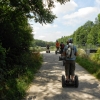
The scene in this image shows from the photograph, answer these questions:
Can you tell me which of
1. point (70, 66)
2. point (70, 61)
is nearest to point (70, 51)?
point (70, 61)

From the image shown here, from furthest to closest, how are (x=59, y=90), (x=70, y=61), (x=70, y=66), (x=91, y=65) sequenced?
(x=91, y=65), (x=70, y=66), (x=70, y=61), (x=59, y=90)

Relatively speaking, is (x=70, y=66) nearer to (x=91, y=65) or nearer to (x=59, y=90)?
(x=59, y=90)

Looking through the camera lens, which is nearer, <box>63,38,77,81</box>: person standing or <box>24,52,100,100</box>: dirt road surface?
<box>24,52,100,100</box>: dirt road surface

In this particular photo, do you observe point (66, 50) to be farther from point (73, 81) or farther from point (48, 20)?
point (48, 20)

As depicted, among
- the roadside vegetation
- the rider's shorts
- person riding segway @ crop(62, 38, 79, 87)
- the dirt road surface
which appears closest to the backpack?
person riding segway @ crop(62, 38, 79, 87)

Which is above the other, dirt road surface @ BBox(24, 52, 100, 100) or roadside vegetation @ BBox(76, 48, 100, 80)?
roadside vegetation @ BBox(76, 48, 100, 80)

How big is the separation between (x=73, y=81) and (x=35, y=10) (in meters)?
8.49

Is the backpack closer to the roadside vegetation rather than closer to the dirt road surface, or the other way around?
the dirt road surface

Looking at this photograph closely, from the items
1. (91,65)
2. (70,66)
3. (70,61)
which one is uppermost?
(70,61)

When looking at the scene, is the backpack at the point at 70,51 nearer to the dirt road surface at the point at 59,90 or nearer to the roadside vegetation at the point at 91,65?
the dirt road surface at the point at 59,90

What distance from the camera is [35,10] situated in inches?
595

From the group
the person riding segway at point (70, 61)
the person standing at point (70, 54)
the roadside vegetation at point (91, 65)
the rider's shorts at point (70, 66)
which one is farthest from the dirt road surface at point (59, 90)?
the roadside vegetation at point (91, 65)

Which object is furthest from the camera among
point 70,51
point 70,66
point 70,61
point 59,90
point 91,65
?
point 91,65

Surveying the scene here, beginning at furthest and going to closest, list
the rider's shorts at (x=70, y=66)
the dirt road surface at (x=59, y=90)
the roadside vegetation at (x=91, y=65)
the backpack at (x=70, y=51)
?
the roadside vegetation at (x=91, y=65), the rider's shorts at (x=70, y=66), the backpack at (x=70, y=51), the dirt road surface at (x=59, y=90)
